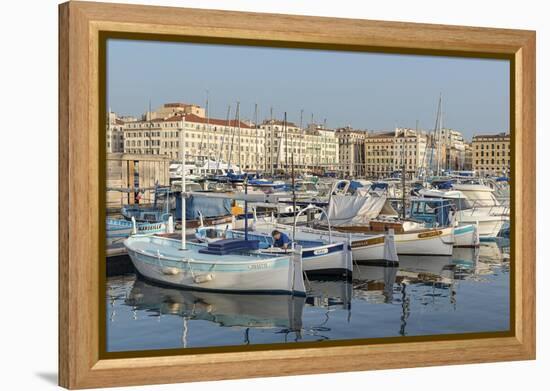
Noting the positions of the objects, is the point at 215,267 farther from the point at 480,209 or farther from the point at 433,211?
the point at 433,211

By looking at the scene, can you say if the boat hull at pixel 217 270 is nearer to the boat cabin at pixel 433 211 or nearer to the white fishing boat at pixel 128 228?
the white fishing boat at pixel 128 228

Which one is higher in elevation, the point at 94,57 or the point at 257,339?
the point at 94,57

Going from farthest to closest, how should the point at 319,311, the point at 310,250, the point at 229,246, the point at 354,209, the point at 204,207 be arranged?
the point at 354,209 → the point at 310,250 → the point at 204,207 → the point at 229,246 → the point at 319,311

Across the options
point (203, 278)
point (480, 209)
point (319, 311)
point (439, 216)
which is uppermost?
point (480, 209)

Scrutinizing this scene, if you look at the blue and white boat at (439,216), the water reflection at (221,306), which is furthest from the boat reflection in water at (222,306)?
the blue and white boat at (439,216)

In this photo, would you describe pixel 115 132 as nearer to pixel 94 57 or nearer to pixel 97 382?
pixel 94 57

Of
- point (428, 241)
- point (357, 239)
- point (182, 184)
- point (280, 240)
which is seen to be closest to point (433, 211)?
point (428, 241)

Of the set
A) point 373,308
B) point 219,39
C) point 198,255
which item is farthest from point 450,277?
point 219,39
